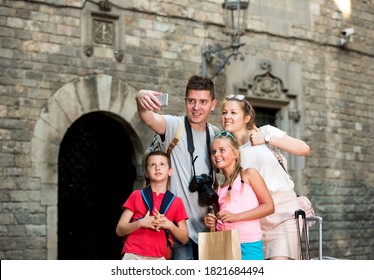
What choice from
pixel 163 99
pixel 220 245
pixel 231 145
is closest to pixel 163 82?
pixel 231 145

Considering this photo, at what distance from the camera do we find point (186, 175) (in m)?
4.25

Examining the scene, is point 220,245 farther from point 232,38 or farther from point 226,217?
point 232,38

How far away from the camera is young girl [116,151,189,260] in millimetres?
4082

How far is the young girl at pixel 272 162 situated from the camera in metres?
4.34

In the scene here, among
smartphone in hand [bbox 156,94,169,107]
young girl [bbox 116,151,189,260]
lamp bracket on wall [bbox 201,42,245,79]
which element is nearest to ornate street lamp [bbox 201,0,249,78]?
lamp bracket on wall [bbox 201,42,245,79]

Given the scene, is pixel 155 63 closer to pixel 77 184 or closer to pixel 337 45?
pixel 77 184

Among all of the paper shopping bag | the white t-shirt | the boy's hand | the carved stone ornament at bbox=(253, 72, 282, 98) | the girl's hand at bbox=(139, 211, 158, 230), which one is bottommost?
the paper shopping bag

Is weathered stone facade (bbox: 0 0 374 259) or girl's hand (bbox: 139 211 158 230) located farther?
weathered stone facade (bbox: 0 0 374 259)

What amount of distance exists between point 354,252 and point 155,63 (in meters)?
5.49

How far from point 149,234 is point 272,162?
2.87 feet

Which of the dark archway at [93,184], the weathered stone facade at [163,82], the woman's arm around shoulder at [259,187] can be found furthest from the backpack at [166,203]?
the dark archway at [93,184]

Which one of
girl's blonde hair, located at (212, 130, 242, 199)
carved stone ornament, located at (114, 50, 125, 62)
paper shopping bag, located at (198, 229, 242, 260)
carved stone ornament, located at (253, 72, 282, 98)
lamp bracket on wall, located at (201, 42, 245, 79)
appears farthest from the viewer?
carved stone ornament, located at (253, 72, 282, 98)

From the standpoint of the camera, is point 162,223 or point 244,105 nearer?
point 162,223

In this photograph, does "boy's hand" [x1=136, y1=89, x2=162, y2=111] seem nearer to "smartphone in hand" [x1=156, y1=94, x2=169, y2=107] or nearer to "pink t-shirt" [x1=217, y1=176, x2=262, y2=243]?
"smartphone in hand" [x1=156, y1=94, x2=169, y2=107]
